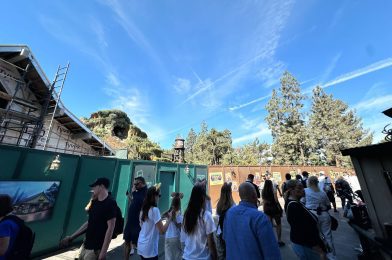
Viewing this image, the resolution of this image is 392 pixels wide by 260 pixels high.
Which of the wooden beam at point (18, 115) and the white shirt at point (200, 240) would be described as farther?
the wooden beam at point (18, 115)

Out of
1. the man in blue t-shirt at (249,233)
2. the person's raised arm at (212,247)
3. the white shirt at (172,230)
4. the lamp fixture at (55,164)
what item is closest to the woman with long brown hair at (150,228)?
the white shirt at (172,230)

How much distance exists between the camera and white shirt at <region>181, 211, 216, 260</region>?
2504mm

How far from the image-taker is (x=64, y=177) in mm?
5699

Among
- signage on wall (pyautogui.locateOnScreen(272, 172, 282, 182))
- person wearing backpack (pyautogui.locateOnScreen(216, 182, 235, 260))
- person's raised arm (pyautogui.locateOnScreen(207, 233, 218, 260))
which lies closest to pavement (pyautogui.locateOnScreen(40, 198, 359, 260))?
person wearing backpack (pyautogui.locateOnScreen(216, 182, 235, 260))

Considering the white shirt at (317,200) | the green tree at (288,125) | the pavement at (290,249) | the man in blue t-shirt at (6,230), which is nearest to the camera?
the man in blue t-shirt at (6,230)

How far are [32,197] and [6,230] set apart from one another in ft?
11.9

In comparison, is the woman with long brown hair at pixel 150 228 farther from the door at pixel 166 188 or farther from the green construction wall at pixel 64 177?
the door at pixel 166 188

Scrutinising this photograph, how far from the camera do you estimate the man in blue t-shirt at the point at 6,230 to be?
6.59ft

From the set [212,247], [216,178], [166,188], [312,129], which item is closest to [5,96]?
[166,188]

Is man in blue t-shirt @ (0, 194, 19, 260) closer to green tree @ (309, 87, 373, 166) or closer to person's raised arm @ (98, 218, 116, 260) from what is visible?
person's raised arm @ (98, 218, 116, 260)

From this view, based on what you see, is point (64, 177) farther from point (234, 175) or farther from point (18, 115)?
point (234, 175)

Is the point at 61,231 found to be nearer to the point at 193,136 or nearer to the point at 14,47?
the point at 14,47

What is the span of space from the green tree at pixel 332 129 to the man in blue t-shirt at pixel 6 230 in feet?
115

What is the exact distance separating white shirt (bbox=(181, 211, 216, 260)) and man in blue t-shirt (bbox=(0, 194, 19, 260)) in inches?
81.4
